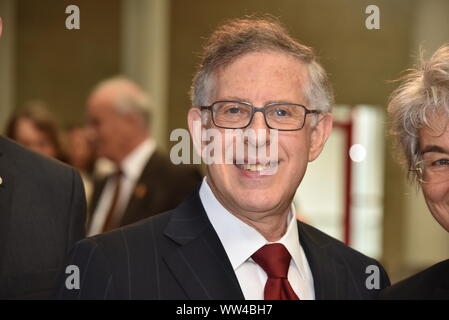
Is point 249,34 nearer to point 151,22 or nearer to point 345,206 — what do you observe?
point 151,22

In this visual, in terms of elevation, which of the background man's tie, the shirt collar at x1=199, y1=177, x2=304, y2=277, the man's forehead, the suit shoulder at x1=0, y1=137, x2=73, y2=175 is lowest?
the background man's tie

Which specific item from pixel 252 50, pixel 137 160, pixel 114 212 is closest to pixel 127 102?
pixel 137 160

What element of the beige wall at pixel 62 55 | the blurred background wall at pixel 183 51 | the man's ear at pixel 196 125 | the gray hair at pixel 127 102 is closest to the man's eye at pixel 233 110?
the man's ear at pixel 196 125

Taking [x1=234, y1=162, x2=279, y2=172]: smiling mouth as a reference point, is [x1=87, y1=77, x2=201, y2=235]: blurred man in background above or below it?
below

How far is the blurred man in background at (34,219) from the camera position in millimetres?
2229

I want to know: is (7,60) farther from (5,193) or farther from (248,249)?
(248,249)

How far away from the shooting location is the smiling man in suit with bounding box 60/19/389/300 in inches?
77.7

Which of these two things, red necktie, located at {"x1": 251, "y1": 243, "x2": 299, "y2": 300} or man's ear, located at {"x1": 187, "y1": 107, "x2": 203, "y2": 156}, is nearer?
red necktie, located at {"x1": 251, "y1": 243, "x2": 299, "y2": 300}

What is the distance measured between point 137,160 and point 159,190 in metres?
0.39

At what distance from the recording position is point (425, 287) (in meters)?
2.16

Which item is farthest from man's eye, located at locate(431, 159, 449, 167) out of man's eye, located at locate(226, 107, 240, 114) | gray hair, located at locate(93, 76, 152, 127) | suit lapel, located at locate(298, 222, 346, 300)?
gray hair, located at locate(93, 76, 152, 127)

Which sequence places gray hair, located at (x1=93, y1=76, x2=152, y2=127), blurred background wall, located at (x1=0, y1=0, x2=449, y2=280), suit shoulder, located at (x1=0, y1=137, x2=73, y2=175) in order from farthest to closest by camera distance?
blurred background wall, located at (x1=0, y1=0, x2=449, y2=280)
gray hair, located at (x1=93, y1=76, x2=152, y2=127)
suit shoulder, located at (x1=0, y1=137, x2=73, y2=175)

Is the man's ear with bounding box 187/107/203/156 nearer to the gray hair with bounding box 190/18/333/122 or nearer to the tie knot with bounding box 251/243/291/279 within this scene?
the gray hair with bounding box 190/18/333/122

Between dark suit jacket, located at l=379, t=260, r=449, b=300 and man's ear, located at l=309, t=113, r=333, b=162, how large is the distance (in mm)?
431
